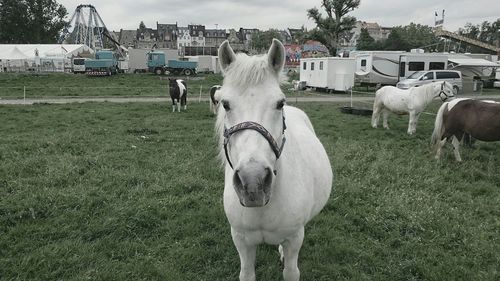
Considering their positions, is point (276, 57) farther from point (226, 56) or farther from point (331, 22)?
point (331, 22)

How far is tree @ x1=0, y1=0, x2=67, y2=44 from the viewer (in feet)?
202

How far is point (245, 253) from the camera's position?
2584mm

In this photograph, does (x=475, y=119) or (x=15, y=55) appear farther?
(x=15, y=55)

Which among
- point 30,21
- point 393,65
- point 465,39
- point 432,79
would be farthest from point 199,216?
point 30,21

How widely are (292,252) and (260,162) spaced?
44.8 inches

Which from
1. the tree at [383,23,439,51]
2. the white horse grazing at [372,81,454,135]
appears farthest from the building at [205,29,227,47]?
the white horse grazing at [372,81,454,135]

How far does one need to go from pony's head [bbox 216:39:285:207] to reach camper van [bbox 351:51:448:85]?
2752cm

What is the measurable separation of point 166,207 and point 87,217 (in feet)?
3.25

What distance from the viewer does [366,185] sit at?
18.7ft

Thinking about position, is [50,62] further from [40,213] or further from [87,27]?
[40,213]

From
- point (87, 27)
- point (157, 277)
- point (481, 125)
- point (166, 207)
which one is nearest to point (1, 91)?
point (166, 207)

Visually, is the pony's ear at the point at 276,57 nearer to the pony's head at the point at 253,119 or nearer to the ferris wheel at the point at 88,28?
the pony's head at the point at 253,119

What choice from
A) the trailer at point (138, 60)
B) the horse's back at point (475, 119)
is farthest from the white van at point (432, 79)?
the trailer at point (138, 60)

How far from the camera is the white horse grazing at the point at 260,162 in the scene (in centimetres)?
A: 180
